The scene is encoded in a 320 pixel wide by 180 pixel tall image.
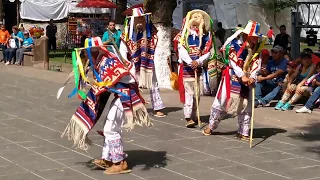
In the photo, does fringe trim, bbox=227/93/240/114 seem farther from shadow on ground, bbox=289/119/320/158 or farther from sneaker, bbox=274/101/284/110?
sneaker, bbox=274/101/284/110

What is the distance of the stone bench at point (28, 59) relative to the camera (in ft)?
68.0

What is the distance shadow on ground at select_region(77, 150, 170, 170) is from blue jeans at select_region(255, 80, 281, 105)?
4075 millimetres

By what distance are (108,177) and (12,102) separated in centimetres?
604

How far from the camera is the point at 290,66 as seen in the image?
11.7 meters

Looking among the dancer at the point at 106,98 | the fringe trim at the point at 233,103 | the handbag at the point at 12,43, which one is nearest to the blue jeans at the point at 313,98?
the fringe trim at the point at 233,103

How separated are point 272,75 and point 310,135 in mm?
2037

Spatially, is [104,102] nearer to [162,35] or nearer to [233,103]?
[233,103]

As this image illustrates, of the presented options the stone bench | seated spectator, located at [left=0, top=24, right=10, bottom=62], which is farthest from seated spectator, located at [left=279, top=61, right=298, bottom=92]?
seated spectator, located at [left=0, top=24, right=10, bottom=62]

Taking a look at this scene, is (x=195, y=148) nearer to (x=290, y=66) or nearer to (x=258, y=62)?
(x=258, y=62)

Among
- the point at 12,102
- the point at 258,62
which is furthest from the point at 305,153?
the point at 12,102

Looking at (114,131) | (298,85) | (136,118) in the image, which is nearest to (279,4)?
(298,85)

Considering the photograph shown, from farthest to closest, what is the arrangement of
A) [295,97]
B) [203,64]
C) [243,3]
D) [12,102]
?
[243,3] < [12,102] < [295,97] < [203,64]

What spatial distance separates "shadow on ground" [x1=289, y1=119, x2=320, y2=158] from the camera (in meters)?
8.51

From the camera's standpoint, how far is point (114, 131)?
702 centimetres
